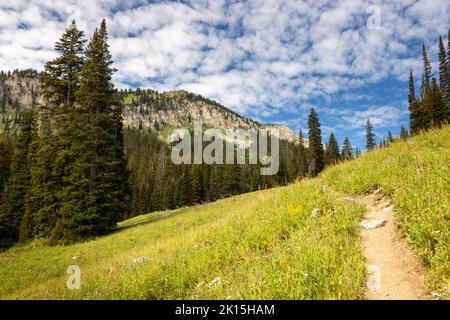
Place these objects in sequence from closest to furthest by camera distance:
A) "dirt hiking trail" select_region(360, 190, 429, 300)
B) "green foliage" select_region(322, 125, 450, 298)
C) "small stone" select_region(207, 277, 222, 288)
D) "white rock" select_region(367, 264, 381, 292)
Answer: "dirt hiking trail" select_region(360, 190, 429, 300), "white rock" select_region(367, 264, 381, 292), "green foliage" select_region(322, 125, 450, 298), "small stone" select_region(207, 277, 222, 288)

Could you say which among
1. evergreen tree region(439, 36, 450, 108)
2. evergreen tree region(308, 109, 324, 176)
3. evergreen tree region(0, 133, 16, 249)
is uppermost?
evergreen tree region(439, 36, 450, 108)

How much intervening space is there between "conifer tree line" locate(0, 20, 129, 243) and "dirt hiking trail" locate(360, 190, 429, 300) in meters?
23.9

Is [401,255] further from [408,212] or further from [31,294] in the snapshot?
[31,294]

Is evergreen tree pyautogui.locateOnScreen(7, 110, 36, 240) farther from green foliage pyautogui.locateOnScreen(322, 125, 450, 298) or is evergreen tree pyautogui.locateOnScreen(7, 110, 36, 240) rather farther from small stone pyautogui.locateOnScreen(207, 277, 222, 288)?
green foliage pyautogui.locateOnScreen(322, 125, 450, 298)

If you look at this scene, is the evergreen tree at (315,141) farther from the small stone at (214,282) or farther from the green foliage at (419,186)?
the small stone at (214,282)

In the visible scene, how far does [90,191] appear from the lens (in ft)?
84.8

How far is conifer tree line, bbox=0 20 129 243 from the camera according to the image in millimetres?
25172

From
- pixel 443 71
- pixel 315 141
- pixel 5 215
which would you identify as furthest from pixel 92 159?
pixel 443 71

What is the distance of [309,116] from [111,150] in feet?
165

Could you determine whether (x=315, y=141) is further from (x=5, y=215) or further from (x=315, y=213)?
(x=315, y=213)

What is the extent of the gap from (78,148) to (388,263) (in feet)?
88.6

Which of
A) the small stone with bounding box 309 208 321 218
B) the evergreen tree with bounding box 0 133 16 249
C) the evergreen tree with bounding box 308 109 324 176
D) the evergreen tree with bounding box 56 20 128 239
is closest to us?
the small stone with bounding box 309 208 321 218

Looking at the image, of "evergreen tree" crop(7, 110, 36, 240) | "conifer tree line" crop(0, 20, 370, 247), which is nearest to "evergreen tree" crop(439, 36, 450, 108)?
"conifer tree line" crop(0, 20, 370, 247)

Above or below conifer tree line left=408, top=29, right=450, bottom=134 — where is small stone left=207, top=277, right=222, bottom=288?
below
